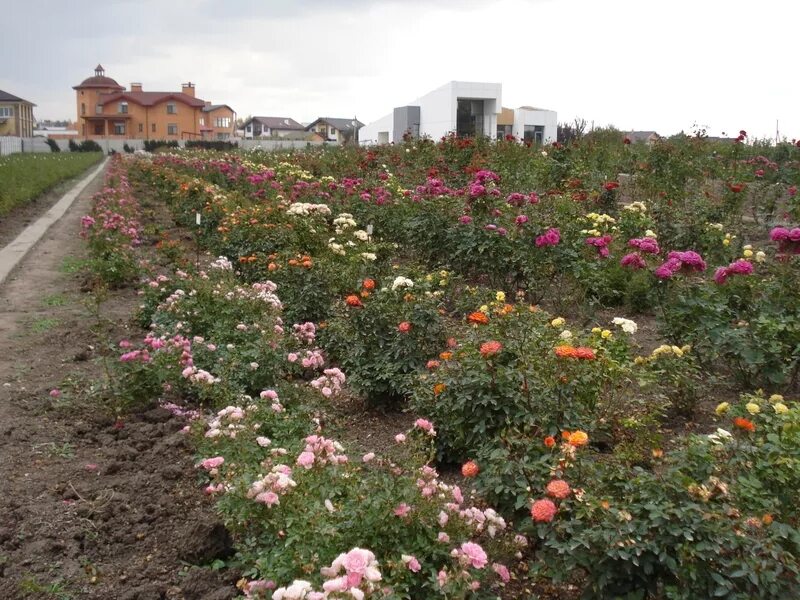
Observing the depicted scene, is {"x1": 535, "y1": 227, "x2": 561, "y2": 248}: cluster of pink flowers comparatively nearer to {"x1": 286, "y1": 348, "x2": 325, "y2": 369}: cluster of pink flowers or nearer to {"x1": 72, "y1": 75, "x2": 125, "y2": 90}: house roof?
{"x1": 286, "y1": 348, "x2": 325, "y2": 369}: cluster of pink flowers

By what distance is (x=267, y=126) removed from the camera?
10894cm

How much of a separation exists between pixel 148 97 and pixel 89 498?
91.0 metres

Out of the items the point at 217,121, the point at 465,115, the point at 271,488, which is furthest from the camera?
the point at 217,121

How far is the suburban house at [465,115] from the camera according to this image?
47.9 meters

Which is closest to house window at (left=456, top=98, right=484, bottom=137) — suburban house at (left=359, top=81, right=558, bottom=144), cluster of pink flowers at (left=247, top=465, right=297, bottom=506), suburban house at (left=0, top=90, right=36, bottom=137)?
suburban house at (left=359, top=81, right=558, bottom=144)

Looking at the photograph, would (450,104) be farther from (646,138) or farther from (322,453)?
(322,453)

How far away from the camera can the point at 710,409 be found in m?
4.18

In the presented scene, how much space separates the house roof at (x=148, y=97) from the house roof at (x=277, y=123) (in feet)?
65.8

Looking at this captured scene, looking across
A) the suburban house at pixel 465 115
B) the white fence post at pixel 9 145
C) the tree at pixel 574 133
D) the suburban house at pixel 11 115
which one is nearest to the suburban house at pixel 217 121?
the suburban house at pixel 11 115

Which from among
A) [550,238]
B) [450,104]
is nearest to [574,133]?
[550,238]

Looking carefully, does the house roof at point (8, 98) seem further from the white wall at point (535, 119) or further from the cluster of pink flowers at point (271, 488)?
the cluster of pink flowers at point (271, 488)

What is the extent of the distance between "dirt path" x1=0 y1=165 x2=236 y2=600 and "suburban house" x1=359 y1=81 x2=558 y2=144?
3934 centimetres

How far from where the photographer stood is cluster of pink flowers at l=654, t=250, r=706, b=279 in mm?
4418

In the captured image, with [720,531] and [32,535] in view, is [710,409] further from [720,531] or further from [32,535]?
[32,535]
